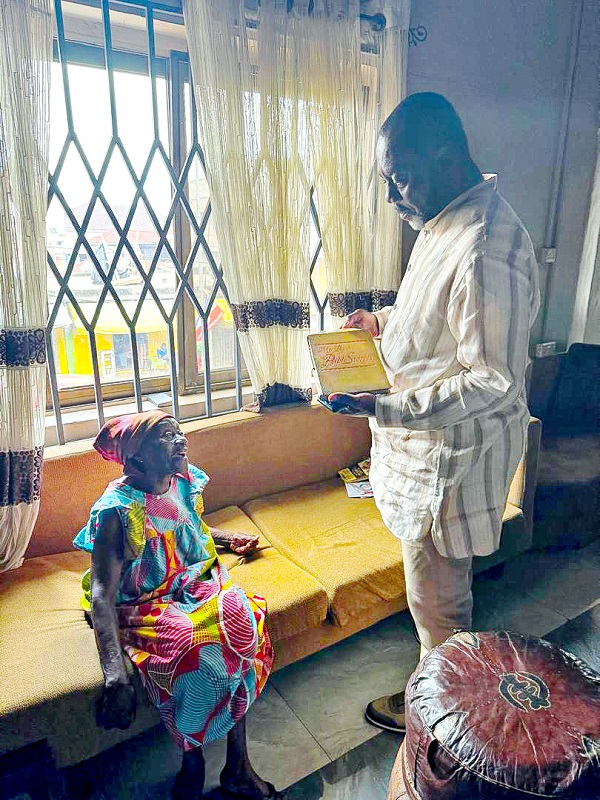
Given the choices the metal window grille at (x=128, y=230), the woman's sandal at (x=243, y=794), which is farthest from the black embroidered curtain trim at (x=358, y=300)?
the woman's sandal at (x=243, y=794)

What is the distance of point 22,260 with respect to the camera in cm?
143

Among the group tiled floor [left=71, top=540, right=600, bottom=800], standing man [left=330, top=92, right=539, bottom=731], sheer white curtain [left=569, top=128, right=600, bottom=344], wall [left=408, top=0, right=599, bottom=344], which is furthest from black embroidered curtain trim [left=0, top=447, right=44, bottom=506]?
sheer white curtain [left=569, top=128, right=600, bottom=344]

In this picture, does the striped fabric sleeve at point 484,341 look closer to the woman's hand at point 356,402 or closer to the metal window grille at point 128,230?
the woman's hand at point 356,402

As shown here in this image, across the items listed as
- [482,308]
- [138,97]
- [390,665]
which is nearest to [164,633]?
[390,665]

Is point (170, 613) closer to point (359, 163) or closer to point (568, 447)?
point (359, 163)

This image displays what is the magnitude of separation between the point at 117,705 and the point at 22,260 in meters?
1.12

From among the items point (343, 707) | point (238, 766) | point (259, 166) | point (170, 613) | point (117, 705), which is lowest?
point (343, 707)

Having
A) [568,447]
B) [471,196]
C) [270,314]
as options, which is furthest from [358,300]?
[568,447]

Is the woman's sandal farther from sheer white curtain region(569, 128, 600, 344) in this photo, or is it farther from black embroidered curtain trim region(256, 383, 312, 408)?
sheer white curtain region(569, 128, 600, 344)

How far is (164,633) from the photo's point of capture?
3.81 feet

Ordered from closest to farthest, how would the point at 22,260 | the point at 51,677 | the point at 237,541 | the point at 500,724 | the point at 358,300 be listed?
the point at 500,724 < the point at 51,677 < the point at 22,260 < the point at 237,541 < the point at 358,300

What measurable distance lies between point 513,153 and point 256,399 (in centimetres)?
175

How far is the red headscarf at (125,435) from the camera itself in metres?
1.27

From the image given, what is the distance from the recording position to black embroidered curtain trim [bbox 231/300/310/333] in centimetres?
185
